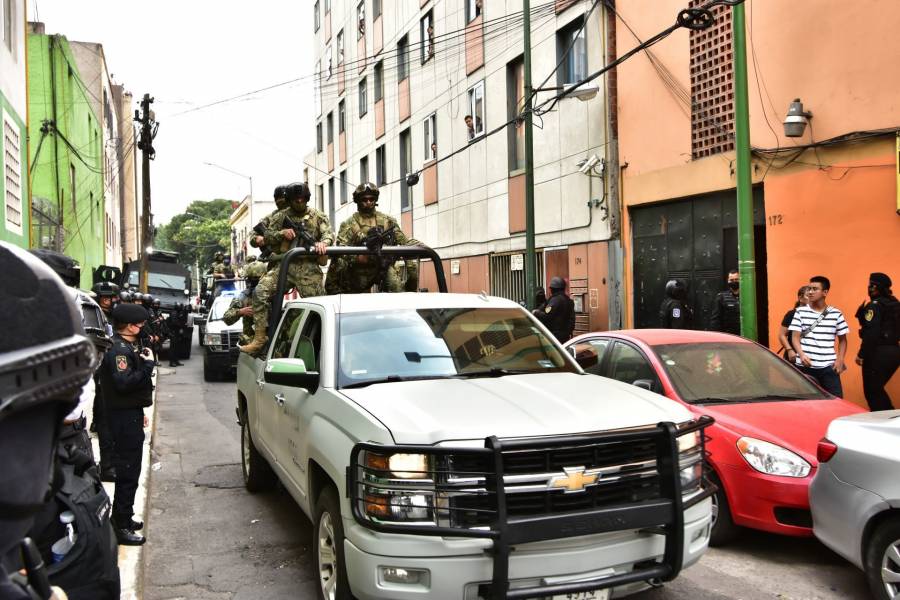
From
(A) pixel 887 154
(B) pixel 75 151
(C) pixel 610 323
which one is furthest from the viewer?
(B) pixel 75 151

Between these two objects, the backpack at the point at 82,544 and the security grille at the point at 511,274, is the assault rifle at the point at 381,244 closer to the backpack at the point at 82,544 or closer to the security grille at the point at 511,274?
the backpack at the point at 82,544

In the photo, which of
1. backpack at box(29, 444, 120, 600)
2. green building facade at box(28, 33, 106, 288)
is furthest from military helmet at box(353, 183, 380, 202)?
green building facade at box(28, 33, 106, 288)

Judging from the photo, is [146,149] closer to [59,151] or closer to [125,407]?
[59,151]

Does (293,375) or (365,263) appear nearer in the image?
(293,375)

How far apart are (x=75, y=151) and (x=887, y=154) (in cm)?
2156

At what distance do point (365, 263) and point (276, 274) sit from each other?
36.4 inches

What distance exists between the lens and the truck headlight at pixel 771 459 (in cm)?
486

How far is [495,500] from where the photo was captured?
329 centimetres

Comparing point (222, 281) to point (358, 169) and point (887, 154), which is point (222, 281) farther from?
point (887, 154)

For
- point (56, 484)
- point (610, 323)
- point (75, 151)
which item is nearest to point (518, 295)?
point (610, 323)

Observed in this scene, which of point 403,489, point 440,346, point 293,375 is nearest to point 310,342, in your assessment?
point 293,375

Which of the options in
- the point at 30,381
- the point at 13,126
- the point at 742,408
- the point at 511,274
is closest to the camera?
the point at 30,381

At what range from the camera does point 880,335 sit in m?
7.79

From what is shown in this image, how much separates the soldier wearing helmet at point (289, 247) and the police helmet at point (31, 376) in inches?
229
